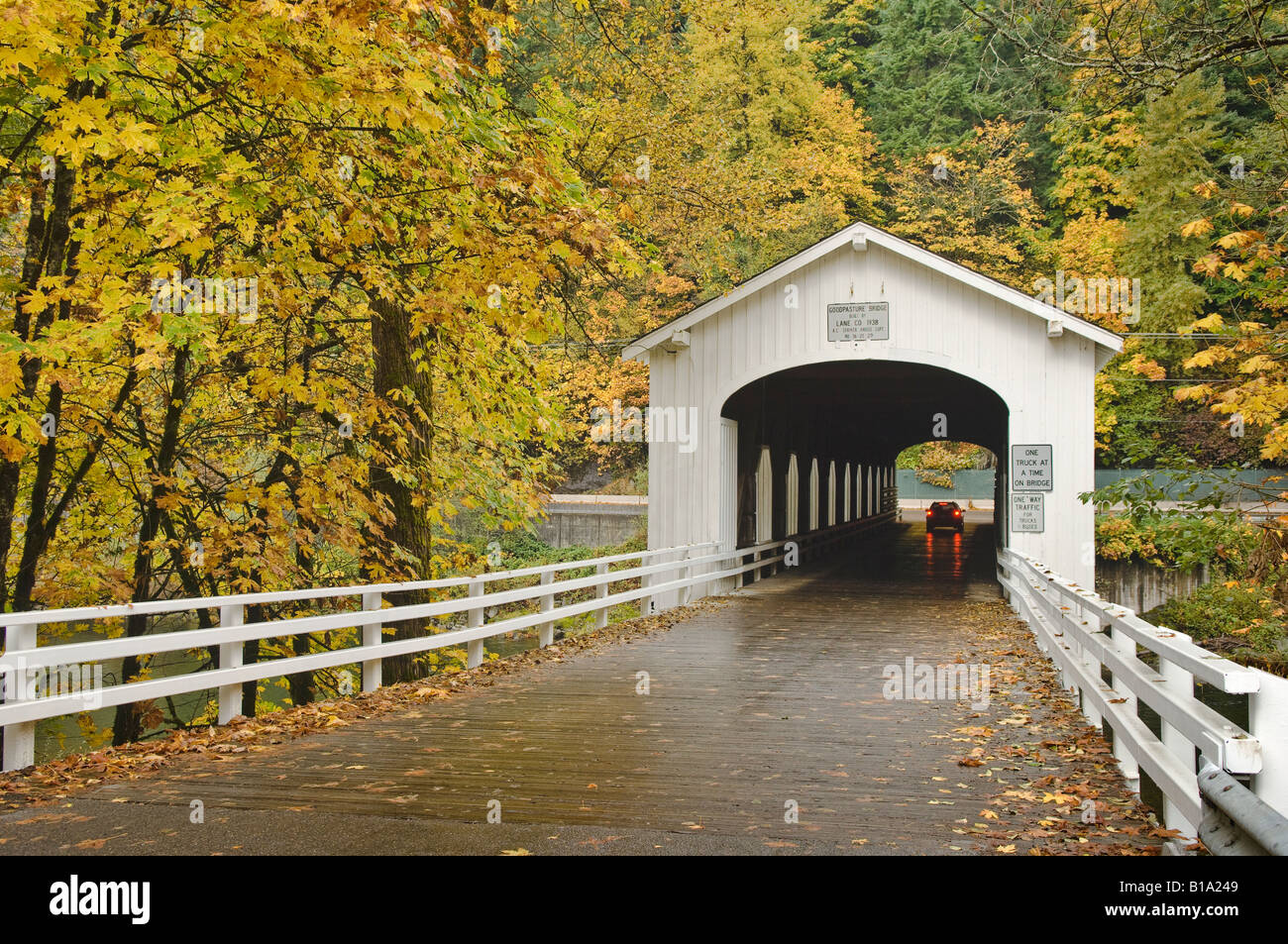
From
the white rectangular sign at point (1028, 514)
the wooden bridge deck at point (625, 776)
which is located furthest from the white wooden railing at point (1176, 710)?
the white rectangular sign at point (1028, 514)

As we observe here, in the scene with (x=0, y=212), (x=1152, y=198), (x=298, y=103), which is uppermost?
(x=1152, y=198)

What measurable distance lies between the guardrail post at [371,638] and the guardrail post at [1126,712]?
5.94m

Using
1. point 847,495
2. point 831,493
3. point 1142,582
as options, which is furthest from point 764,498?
point 847,495

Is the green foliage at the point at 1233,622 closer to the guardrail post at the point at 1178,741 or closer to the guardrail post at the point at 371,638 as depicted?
the guardrail post at the point at 371,638

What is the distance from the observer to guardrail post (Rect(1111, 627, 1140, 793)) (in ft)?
20.5

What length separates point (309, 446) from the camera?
11.9 meters

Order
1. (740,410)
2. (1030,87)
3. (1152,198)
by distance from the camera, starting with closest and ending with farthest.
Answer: (1030,87) < (740,410) < (1152,198)

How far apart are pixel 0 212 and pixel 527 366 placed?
5368 millimetres

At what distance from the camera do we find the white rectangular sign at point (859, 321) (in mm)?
18375

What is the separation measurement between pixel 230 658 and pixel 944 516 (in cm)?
3890

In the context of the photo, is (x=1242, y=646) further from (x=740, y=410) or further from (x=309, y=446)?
(x=309, y=446)

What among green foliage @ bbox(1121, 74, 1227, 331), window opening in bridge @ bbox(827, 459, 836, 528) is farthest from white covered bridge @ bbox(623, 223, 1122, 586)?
green foliage @ bbox(1121, 74, 1227, 331)

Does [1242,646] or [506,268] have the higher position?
[506,268]
